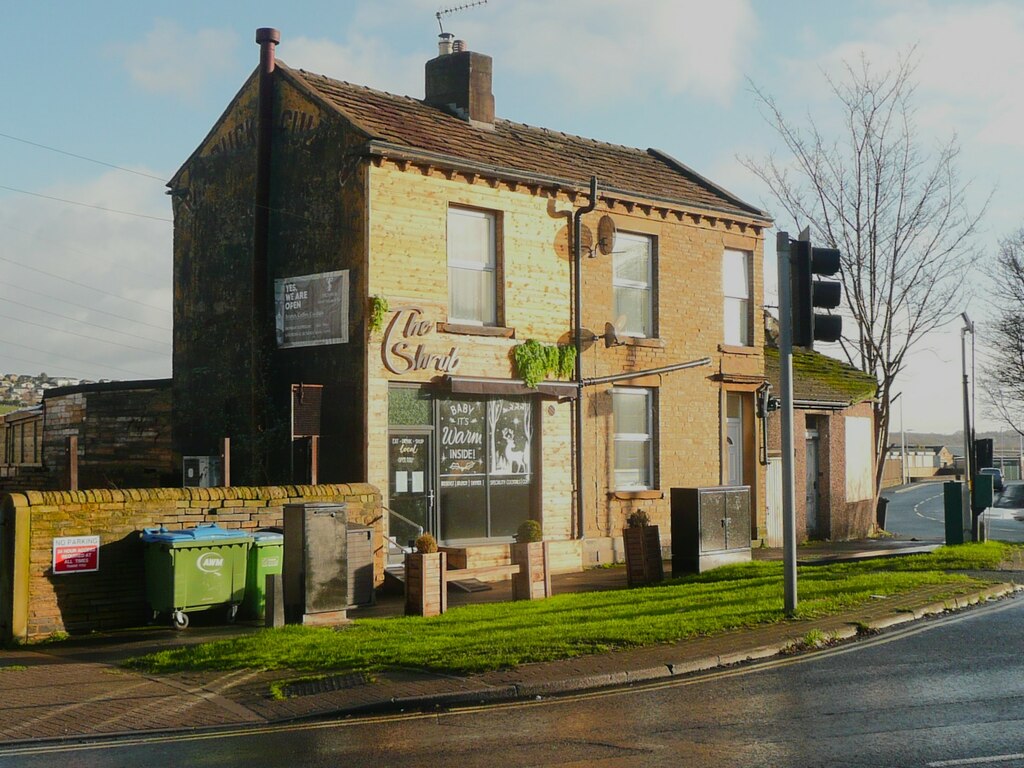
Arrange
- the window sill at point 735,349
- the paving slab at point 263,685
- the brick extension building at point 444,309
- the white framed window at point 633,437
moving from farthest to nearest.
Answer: the window sill at point 735,349 → the white framed window at point 633,437 → the brick extension building at point 444,309 → the paving slab at point 263,685

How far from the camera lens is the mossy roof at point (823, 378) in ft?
89.8

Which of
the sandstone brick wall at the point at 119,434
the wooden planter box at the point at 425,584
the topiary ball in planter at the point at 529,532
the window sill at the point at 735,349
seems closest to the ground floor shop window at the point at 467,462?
the topiary ball in planter at the point at 529,532

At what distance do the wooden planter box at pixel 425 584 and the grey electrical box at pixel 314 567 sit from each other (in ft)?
2.62

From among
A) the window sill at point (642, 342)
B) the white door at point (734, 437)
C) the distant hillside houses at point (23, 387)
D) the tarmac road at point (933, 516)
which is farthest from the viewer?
the distant hillside houses at point (23, 387)

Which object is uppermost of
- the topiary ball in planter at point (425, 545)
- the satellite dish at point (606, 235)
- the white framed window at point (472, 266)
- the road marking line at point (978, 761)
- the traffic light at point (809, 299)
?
the satellite dish at point (606, 235)

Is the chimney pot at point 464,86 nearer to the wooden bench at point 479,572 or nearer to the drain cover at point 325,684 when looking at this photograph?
the wooden bench at point 479,572

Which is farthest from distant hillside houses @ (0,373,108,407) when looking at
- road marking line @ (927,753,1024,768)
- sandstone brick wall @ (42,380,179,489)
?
road marking line @ (927,753,1024,768)

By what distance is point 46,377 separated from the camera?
77.1 metres

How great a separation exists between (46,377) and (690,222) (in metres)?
63.7

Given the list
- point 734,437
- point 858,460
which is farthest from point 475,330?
point 858,460

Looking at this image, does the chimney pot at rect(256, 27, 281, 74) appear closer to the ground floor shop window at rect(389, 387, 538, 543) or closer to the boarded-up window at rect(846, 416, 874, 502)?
the ground floor shop window at rect(389, 387, 538, 543)

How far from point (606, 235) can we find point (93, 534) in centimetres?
1094

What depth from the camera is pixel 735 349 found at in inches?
957

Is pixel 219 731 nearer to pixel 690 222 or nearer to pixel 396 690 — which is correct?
pixel 396 690
